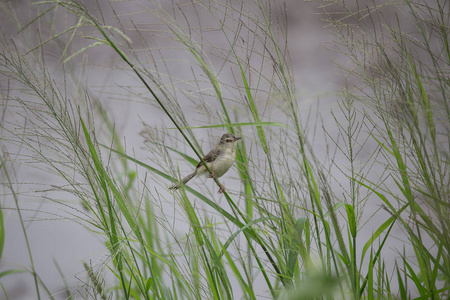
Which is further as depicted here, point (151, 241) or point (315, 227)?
point (151, 241)

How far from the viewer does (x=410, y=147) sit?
1307mm

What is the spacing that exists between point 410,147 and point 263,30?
1.74ft

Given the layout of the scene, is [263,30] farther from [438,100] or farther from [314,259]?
[314,259]

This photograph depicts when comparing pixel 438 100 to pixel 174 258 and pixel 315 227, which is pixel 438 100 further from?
pixel 174 258

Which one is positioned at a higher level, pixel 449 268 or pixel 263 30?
pixel 263 30

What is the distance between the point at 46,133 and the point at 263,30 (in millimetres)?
755

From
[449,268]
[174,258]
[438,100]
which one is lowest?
[449,268]

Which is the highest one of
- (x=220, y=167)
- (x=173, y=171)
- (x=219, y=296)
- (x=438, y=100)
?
(x=220, y=167)

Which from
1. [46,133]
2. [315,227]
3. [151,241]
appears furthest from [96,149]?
[315,227]

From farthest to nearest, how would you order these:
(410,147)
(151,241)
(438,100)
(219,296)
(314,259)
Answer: (151,241) < (219,296) < (314,259) < (410,147) < (438,100)

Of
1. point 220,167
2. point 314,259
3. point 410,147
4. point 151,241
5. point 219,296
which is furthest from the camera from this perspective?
point 220,167

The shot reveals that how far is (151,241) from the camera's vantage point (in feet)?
6.32

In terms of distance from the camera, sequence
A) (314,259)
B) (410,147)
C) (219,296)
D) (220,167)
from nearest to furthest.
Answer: (410,147) → (314,259) → (219,296) → (220,167)

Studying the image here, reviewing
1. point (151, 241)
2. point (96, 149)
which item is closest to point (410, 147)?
point (96, 149)
